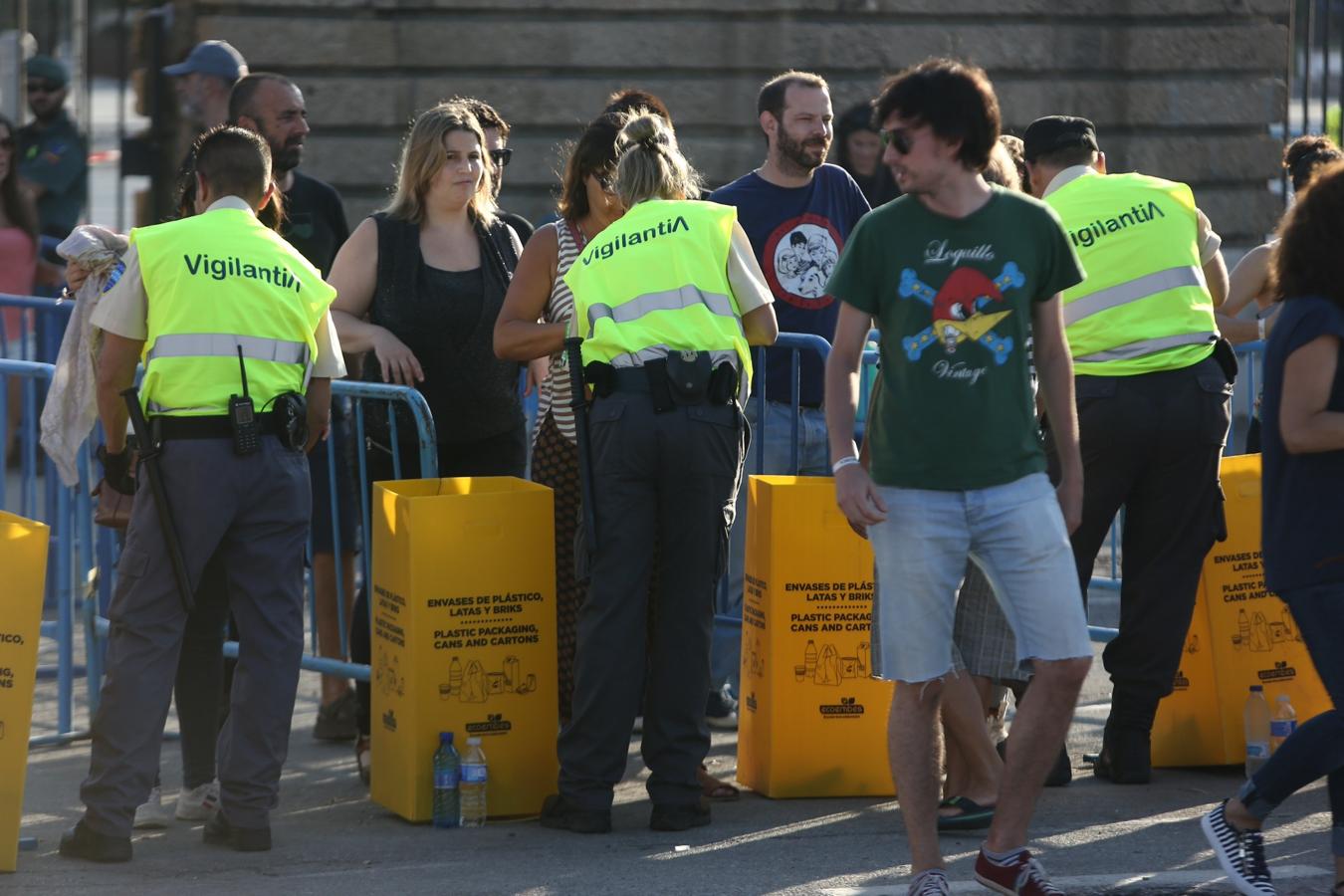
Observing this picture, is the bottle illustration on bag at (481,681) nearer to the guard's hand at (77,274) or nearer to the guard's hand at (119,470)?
the guard's hand at (119,470)

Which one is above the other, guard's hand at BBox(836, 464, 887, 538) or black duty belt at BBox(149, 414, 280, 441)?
black duty belt at BBox(149, 414, 280, 441)

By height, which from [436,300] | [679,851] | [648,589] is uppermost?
[436,300]

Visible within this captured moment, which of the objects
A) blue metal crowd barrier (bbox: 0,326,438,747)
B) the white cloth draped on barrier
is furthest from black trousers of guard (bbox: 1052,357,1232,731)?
the white cloth draped on barrier

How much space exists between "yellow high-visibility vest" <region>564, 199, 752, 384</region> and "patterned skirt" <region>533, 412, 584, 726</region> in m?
0.54

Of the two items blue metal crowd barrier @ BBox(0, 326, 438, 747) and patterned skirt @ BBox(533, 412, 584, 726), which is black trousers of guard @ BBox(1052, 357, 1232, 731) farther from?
blue metal crowd barrier @ BBox(0, 326, 438, 747)

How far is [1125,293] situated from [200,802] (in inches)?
113

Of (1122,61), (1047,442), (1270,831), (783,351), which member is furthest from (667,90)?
(1270,831)

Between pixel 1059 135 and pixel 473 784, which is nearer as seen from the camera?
pixel 473 784

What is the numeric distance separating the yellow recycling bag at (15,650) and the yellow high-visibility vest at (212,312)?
1.43ft

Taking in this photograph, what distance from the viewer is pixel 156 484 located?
5109 mm

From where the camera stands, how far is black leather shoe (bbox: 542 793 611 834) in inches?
215

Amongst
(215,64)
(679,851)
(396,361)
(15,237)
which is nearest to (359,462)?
(396,361)

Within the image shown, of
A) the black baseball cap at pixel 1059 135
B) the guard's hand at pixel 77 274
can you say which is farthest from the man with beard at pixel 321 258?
the black baseball cap at pixel 1059 135

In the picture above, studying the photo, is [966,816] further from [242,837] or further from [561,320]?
[242,837]
